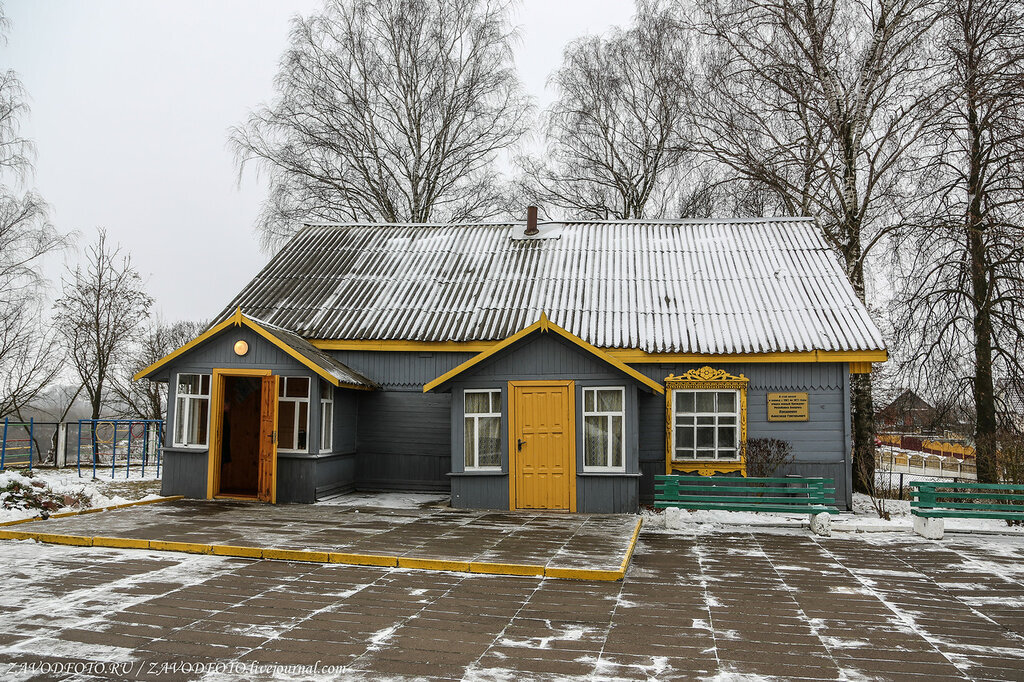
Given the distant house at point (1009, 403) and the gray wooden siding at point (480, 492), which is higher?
the distant house at point (1009, 403)

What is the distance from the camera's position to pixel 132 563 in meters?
8.29

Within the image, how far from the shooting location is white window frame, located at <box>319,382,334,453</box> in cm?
1358

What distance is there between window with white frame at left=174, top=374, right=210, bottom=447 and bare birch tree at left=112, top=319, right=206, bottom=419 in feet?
50.6

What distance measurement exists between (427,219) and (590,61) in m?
8.53

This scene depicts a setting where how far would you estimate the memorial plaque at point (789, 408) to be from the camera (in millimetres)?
13305

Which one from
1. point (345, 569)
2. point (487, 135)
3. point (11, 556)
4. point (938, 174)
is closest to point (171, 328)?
point (487, 135)

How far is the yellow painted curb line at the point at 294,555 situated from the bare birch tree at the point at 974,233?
47.5ft

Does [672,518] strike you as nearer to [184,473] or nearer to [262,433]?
[262,433]

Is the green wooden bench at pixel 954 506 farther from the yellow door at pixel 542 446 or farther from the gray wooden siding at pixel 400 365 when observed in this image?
the gray wooden siding at pixel 400 365

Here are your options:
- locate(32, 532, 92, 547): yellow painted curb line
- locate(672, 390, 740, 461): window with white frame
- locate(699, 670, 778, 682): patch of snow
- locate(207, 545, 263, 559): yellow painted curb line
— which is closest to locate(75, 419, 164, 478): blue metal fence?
locate(32, 532, 92, 547): yellow painted curb line

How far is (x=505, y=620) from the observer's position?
249 inches

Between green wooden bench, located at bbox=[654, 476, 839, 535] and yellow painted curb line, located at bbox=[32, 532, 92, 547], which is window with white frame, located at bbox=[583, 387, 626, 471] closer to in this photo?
green wooden bench, located at bbox=[654, 476, 839, 535]

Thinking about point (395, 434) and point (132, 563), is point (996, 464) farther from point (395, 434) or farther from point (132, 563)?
point (132, 563)

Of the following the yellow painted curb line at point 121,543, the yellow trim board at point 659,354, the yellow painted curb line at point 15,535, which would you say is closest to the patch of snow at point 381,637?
the yellow painted curb line at point 121,543
